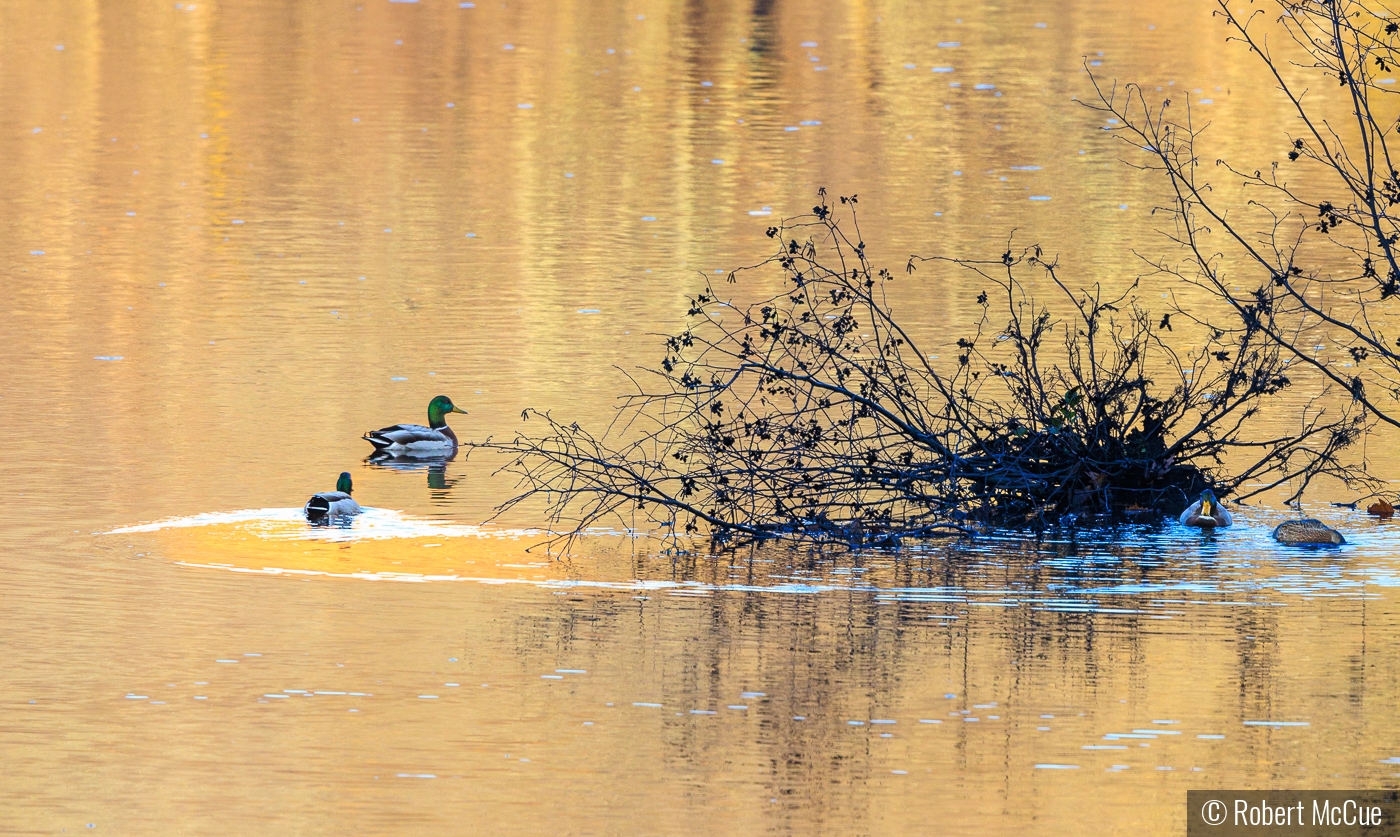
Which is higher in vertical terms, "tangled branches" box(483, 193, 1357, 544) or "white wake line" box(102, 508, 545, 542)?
"tangled branches" box(483, 193, 1357, 544)

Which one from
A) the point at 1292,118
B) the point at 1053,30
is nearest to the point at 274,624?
the point at 1292,118

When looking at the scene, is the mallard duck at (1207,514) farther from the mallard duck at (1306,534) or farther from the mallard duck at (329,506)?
the mallard duck at (329,506)

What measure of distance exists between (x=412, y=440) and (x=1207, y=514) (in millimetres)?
4917

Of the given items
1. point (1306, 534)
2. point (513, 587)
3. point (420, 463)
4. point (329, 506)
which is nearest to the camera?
point (513, 587)

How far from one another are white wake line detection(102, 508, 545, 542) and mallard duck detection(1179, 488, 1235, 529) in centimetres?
341

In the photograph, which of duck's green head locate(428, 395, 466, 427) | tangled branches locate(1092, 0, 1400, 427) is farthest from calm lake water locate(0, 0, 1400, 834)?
tangled branches locate(1092, 0, 1400, 427)

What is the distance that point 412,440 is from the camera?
15039 mm

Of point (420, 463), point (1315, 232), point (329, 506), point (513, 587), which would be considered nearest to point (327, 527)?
point (329, 506)

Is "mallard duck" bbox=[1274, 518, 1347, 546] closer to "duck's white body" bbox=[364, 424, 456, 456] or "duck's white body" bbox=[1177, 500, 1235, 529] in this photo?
"duck's white body" bbox=[1177, 500, 1235, 529]

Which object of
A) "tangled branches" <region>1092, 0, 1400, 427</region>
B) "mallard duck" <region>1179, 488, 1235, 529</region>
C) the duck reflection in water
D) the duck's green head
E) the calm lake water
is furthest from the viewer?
the duck's green head

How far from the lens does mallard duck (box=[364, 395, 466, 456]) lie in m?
15.0

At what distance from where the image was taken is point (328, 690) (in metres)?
9.84

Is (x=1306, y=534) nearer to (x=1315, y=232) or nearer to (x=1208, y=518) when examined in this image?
(x=1208, y=518)

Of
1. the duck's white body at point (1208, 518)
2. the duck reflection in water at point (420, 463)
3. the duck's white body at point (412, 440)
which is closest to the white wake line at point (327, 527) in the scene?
the duck reflection in water at point (420, 463)
